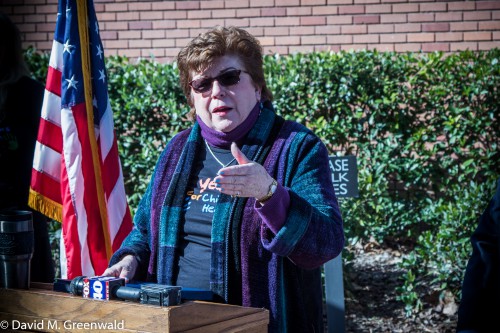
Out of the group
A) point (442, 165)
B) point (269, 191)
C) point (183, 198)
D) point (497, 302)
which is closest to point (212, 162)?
point (183, 198)

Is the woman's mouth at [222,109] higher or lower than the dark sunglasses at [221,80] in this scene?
lower

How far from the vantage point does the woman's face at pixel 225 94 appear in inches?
116

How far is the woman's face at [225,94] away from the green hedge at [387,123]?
132 inches

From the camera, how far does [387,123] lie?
648 cm

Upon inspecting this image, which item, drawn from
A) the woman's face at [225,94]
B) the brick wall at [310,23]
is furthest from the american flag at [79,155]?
the brick wall at [310,23]

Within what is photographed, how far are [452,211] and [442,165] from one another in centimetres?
63

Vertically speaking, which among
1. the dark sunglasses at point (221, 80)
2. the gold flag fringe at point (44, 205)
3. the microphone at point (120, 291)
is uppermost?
the dark sunglasses at point (221, 80)

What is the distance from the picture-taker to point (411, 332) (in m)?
5.79

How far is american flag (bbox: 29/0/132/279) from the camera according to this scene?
4148mm

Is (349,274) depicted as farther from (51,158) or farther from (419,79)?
(51,158)

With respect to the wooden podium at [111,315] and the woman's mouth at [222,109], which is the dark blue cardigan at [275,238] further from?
the wooden podium at [111,315]

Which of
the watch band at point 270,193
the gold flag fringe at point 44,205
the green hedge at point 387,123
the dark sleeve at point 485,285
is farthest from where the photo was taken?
the green hedge at point 387,123

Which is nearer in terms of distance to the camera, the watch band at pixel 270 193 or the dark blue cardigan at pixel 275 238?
the watch band at pixel 270 193

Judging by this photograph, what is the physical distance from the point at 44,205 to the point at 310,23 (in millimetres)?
4602
